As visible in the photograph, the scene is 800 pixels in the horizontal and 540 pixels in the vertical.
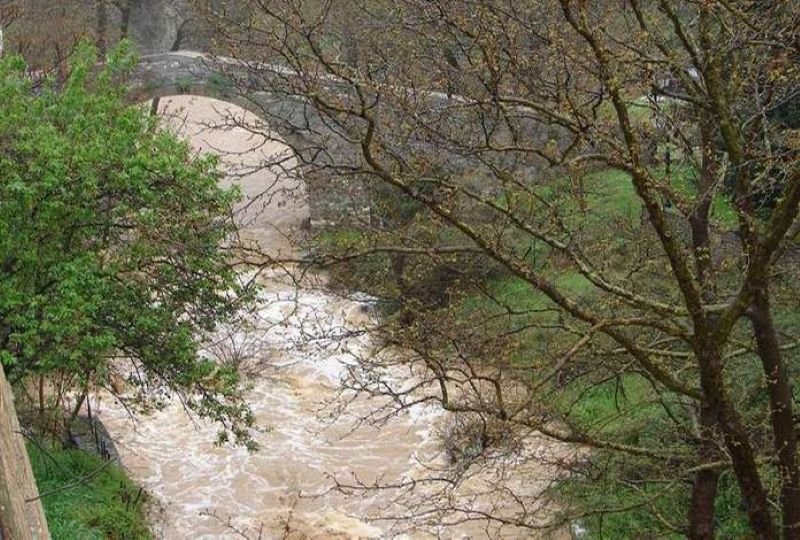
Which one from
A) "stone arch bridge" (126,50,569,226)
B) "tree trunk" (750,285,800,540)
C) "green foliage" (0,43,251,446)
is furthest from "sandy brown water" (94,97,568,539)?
"tree trunk" (750,285,800,540)

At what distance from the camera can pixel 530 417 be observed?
544cm

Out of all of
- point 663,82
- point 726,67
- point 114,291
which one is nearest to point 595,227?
point 663,82

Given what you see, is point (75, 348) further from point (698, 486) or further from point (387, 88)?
point (698, 486)

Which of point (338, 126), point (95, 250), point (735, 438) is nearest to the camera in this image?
point (735, 438)

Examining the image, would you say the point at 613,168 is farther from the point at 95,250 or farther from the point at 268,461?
the point at 268,461

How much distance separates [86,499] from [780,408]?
24.1ft

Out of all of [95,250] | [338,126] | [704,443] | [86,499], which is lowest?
[704,443]

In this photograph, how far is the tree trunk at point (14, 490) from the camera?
355cm

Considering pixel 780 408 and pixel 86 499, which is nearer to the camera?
pixel 780 408

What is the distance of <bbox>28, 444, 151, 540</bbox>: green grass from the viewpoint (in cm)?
948

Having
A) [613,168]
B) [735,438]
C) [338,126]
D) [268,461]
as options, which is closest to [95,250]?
[338,126]

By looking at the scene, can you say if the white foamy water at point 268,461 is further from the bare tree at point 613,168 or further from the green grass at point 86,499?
the bare tree at point 613,168

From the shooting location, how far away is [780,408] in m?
6.02

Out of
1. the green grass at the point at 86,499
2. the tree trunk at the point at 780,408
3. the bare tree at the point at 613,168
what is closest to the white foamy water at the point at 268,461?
the green grass at the point at 86,499
